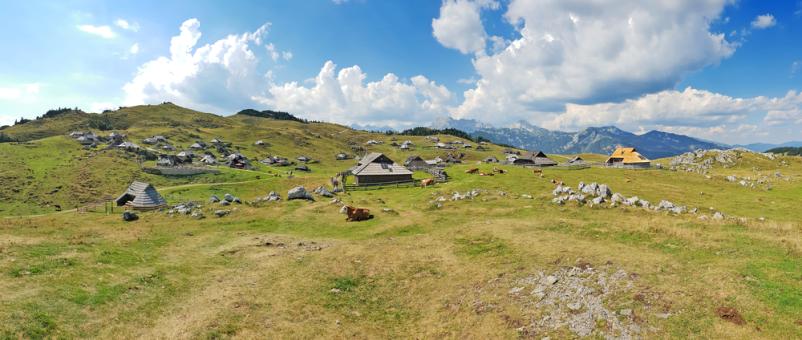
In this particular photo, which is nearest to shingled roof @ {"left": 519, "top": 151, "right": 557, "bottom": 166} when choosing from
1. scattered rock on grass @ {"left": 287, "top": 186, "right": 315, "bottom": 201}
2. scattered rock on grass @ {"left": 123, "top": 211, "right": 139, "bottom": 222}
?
scattered rock on grass @ {"left": 287, "top": 186, "right": 315, "bottom": 201}

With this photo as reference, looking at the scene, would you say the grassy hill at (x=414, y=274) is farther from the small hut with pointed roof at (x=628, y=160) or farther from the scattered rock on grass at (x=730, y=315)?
the small hut with pointed roof at (x=628, y=160)

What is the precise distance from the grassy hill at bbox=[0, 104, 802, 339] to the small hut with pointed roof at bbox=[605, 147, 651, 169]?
206ft

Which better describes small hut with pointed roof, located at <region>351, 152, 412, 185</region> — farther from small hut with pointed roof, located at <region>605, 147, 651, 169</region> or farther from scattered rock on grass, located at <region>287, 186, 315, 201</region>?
small hut with pointed roof, located at <region>605, 147, 651, 169</region>

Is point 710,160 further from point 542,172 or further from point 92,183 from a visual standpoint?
point 92,183

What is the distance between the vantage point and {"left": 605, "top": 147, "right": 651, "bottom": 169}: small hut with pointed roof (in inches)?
4314

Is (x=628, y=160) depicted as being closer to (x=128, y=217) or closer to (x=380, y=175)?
(x=380, y=175)

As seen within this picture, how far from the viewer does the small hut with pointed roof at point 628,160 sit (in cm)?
10957

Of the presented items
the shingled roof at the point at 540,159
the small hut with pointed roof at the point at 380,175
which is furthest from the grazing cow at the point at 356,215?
the shingled roof at the point at 540,159

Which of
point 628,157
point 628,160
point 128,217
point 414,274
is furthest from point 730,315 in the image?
point 628,157

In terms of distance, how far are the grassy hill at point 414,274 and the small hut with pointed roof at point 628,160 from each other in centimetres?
6277

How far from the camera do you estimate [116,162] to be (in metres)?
101

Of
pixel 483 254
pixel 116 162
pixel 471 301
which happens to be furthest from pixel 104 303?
pixel 116 162

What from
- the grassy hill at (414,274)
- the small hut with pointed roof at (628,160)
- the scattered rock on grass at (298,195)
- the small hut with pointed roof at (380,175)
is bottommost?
the grassy hill at (414,274)

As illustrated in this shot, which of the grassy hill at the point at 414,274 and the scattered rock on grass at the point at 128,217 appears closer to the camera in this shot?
the grassy hill at the point at 414,274
